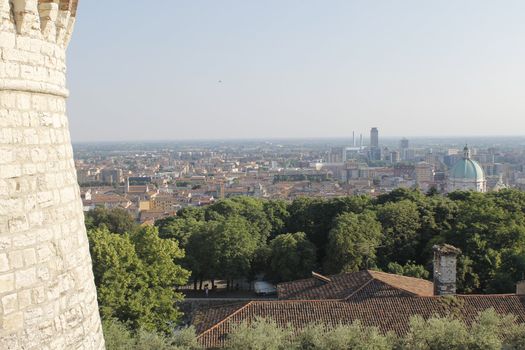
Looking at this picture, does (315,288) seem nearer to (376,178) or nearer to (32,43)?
(32,43)

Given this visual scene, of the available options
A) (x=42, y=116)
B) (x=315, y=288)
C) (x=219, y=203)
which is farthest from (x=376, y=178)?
(x=42, y=116)

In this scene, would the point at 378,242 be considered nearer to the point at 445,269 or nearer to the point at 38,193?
the point at 445,269

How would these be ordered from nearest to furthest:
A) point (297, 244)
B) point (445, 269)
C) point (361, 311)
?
point (361, 311), point (445, 269), point (297, 244)

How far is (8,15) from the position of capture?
4.64 meters

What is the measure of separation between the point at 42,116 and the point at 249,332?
9.18m

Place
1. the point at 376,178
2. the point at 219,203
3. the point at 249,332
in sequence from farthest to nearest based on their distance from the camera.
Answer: the point at 376,178, the point at 219,203, the point at 249,332

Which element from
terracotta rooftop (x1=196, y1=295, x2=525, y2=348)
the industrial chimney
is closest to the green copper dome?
the industrial chimney

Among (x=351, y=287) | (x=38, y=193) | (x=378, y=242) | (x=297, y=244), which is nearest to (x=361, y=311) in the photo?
(x=351, y=287)

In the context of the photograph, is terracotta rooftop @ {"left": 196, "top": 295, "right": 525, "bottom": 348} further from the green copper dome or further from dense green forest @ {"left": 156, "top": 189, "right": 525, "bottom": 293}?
the green copper dome

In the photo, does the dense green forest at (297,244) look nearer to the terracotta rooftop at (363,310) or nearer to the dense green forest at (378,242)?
the dense green forest at (378,242)

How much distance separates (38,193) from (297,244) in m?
28.4

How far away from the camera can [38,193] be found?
16.1 feet

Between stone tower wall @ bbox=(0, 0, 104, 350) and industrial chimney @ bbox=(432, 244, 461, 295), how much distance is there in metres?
14.3

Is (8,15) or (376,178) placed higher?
(8,15)
